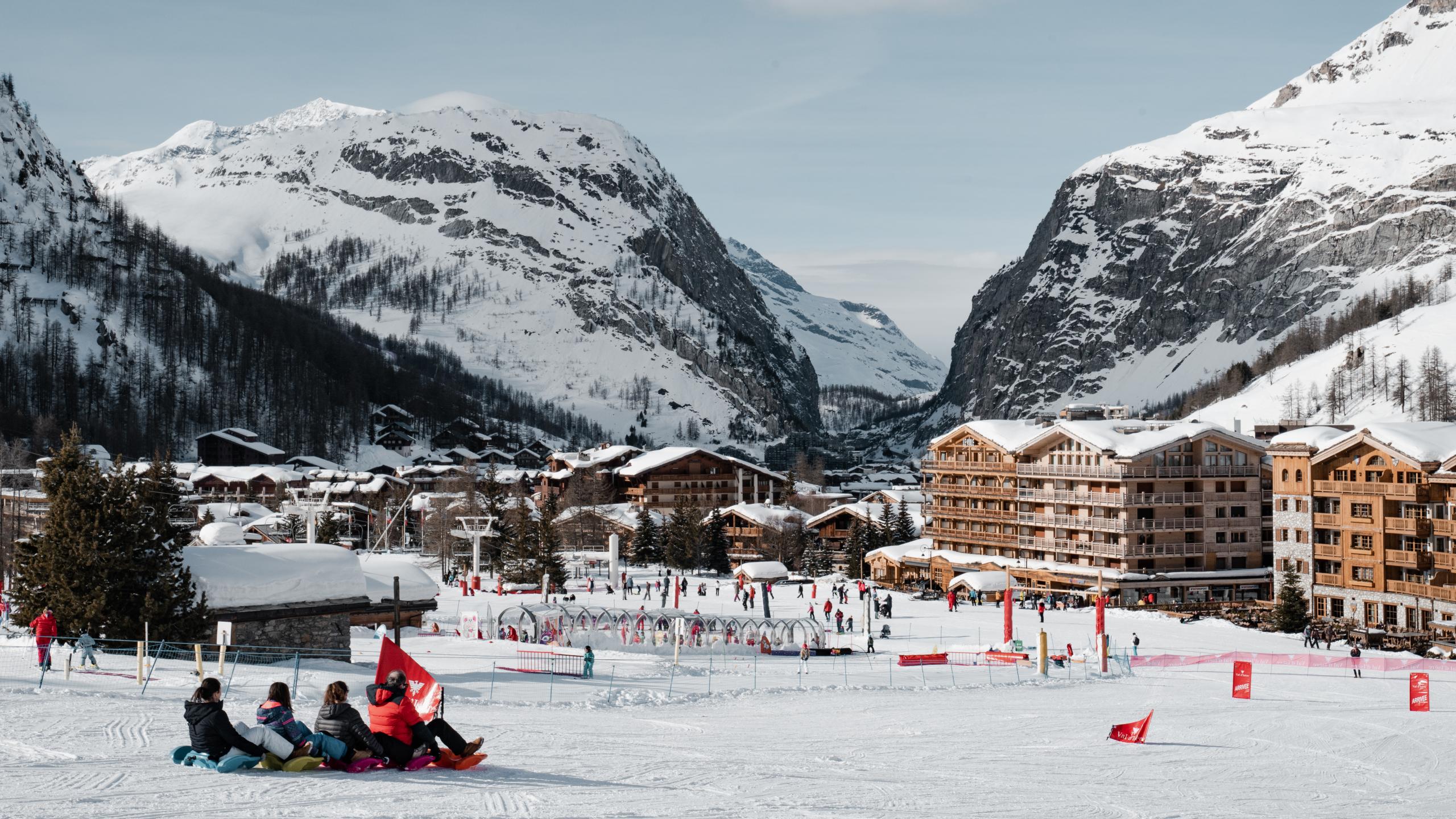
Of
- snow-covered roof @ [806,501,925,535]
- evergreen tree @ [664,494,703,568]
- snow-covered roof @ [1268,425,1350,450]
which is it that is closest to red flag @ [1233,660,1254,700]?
snow-covered roof @ [1268,425,1350,450]

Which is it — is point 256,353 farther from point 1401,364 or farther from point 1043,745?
point 1043,745

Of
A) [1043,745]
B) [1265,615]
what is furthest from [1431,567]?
[1043,745]

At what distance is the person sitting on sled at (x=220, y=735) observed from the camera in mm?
12953

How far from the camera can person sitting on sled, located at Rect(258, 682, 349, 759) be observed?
13.2 metres

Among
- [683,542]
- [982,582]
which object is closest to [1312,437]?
[982,582]

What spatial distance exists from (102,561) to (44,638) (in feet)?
15.3

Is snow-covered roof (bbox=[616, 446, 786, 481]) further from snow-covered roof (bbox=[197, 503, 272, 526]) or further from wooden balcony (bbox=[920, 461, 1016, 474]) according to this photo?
wooden balcony (bbox=[920, 461, 1016, 474])

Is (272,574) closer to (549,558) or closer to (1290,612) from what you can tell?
(549,558)

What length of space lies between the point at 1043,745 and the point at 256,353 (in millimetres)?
180200

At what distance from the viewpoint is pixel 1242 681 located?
30.0 metres

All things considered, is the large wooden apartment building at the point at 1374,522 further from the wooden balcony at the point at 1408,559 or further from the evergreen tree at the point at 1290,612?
the evergreen tree at the point at 1290,612

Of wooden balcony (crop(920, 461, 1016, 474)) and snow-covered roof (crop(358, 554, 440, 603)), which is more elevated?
wooden balcony (crop(920, 461, 1016, 474))

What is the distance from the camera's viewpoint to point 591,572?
260ft

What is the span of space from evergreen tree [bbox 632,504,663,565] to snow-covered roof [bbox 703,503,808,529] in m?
6.92
